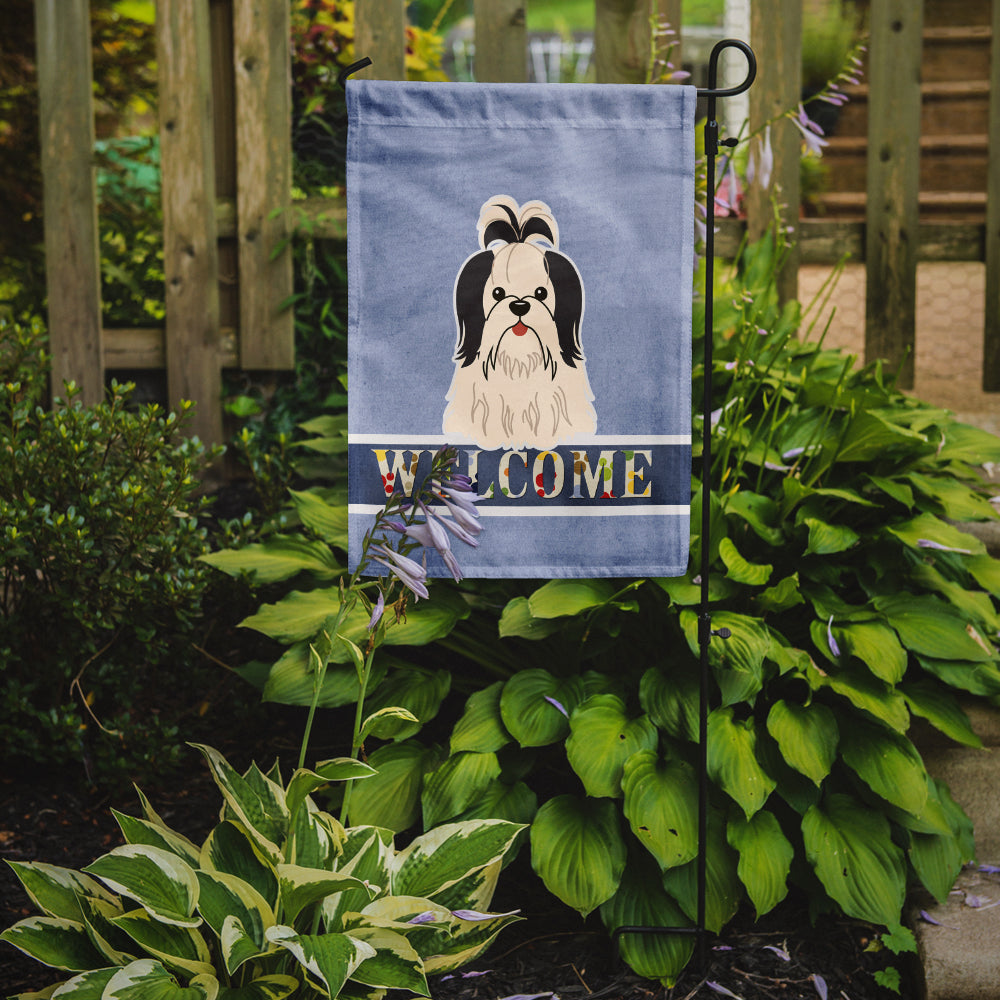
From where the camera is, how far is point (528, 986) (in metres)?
1.88

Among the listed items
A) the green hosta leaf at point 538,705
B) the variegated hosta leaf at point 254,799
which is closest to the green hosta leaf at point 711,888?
the green hosta leaf at point 538,705

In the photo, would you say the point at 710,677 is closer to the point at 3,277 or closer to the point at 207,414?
the point at 207,414

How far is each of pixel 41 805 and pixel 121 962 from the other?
90 cm

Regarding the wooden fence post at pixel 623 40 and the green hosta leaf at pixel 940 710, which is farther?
the wooden fence post at pixel 623 40

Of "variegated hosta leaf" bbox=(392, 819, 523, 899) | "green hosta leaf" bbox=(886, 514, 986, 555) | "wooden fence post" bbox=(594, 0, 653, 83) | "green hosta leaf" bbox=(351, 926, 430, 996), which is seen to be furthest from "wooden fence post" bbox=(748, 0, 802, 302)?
"green hosta leaf" bbox=(351, 926, 430, 996)

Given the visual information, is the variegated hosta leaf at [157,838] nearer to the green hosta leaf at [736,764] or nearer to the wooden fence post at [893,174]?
the green hosta leaf at [736,764]

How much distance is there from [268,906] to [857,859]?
3.58ft

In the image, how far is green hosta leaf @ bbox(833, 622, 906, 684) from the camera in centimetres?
197

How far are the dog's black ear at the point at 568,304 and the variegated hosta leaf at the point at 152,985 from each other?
3.71ft

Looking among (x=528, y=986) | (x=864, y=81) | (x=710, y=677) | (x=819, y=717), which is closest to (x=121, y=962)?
(x=528, y=986)

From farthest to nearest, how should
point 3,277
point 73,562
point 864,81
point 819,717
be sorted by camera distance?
point 864,81 < point 3,277 < point 73,562 < point 819,717

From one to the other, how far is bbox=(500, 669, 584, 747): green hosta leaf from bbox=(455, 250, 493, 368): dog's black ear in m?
0.68

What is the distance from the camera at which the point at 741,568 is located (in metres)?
2.09

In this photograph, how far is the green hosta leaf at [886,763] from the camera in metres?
1.92
